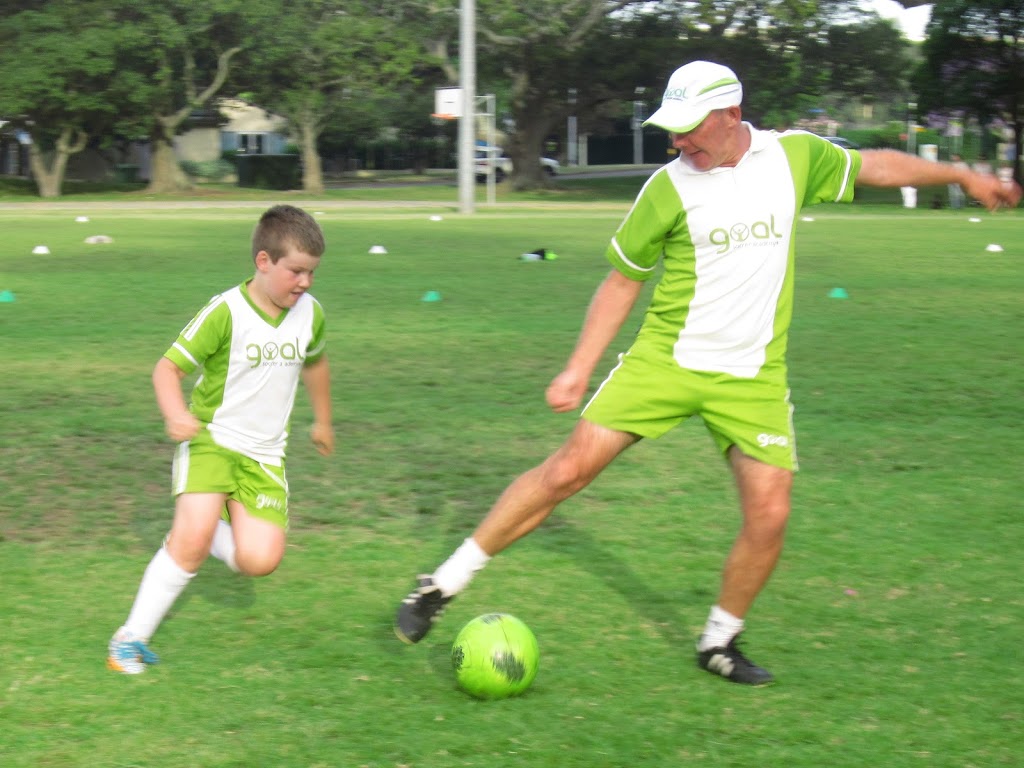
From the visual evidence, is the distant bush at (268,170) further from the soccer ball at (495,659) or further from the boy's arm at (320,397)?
the soccer ball at (495,659)

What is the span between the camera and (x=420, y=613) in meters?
4.75

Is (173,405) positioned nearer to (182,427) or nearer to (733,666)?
(182,427)

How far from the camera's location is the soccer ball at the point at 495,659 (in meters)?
4.42

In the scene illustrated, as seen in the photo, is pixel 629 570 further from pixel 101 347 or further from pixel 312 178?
pixel 312 178

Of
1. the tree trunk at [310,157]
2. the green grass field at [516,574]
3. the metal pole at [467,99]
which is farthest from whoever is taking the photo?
the tree trunk at [310,157]

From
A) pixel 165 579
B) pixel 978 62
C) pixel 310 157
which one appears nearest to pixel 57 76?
pixel 310 157

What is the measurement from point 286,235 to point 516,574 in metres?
1.89

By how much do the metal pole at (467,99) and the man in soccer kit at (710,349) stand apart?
92.7 feet

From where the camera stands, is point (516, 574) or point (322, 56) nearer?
point (516, 574)

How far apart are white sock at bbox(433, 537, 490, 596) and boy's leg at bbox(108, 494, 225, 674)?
83 cm

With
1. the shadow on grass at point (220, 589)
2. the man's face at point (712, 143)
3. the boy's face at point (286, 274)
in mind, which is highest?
the man's face at point (712, 143)

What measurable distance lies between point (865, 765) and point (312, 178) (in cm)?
4738

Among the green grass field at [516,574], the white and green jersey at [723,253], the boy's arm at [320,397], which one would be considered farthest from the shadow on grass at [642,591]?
the boy's arm at [320,397]

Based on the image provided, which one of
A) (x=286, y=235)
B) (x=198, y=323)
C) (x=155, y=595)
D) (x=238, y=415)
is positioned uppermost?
(x=286, y=235)
